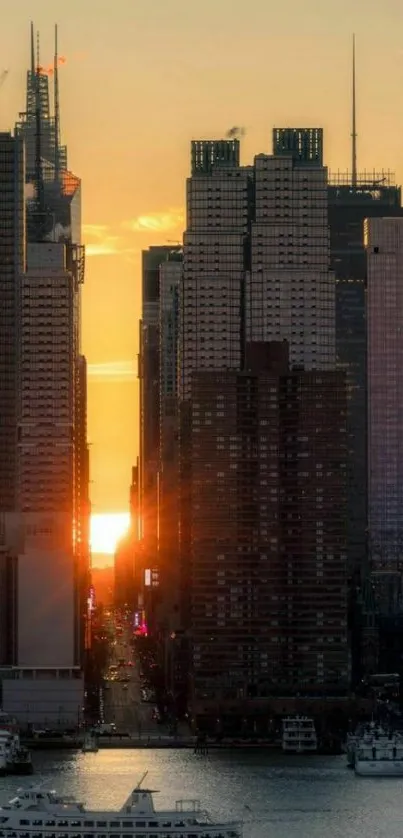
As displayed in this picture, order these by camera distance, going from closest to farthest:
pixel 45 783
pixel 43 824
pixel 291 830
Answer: pixel 43 824
pixel 291 830
pixel 45 783

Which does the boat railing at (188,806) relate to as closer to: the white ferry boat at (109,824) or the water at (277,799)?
the water at (277,799)

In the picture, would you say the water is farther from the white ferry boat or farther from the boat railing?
the white ferry boat

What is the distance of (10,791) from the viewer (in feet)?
632

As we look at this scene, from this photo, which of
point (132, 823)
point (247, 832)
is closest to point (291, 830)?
point (247, 832)

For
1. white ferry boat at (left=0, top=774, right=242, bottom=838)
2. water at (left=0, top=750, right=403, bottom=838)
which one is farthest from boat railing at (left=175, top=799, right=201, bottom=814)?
white ferry boat at (left=0, top=774, right=242, bottom=838)

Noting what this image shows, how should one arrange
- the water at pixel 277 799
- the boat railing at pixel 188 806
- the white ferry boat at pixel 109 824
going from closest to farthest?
the white ferry boat at pixel 109 824, the boat railing at pixel 188 806, the water at pixel 277 799

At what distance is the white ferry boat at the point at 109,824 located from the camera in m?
163

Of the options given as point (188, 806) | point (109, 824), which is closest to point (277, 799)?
point (188, 806)

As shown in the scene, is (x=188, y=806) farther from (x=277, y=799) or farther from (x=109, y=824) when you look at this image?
(x=109, y=824)

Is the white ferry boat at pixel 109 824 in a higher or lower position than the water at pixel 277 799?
higher

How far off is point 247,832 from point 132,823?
37.3ft

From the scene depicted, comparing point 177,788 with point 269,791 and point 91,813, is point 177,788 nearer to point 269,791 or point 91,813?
point 269,791

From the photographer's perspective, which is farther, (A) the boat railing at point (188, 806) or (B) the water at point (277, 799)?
(B) the water at point (277, 799)

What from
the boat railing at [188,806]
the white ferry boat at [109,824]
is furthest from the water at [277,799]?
the white ferry boat at [109,824]
